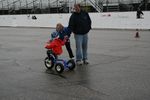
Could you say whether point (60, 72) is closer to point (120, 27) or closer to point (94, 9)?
point (120, 27)

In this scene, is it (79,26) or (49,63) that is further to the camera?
(79,26)

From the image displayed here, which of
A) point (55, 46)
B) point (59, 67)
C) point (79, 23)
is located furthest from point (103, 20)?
point (59, 67)

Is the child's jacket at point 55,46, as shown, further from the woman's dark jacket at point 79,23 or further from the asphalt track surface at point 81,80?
the woman's dark jacket at point 79,23

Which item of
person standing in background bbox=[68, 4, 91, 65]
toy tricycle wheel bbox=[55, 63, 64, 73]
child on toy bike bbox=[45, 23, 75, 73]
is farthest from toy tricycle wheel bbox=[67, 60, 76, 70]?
person standing in background bbox=[68, 4, 91, 65]

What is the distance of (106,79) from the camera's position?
29.2 ft

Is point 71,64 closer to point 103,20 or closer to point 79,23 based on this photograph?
point 79,23

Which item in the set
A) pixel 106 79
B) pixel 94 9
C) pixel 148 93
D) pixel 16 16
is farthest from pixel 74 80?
pixel 16 16

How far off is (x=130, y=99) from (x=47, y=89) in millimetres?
1913

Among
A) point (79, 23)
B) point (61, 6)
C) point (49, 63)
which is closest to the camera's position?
point (49, 63)

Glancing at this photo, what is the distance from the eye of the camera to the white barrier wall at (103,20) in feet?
105

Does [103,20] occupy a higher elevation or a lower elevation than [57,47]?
lower

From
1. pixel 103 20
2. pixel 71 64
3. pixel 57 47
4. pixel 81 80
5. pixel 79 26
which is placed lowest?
pixel 103 20

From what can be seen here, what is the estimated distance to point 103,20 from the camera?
35.1 meters

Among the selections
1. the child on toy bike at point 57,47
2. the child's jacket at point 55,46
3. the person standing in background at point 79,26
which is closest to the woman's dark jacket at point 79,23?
the person standing in background at point 79,26
